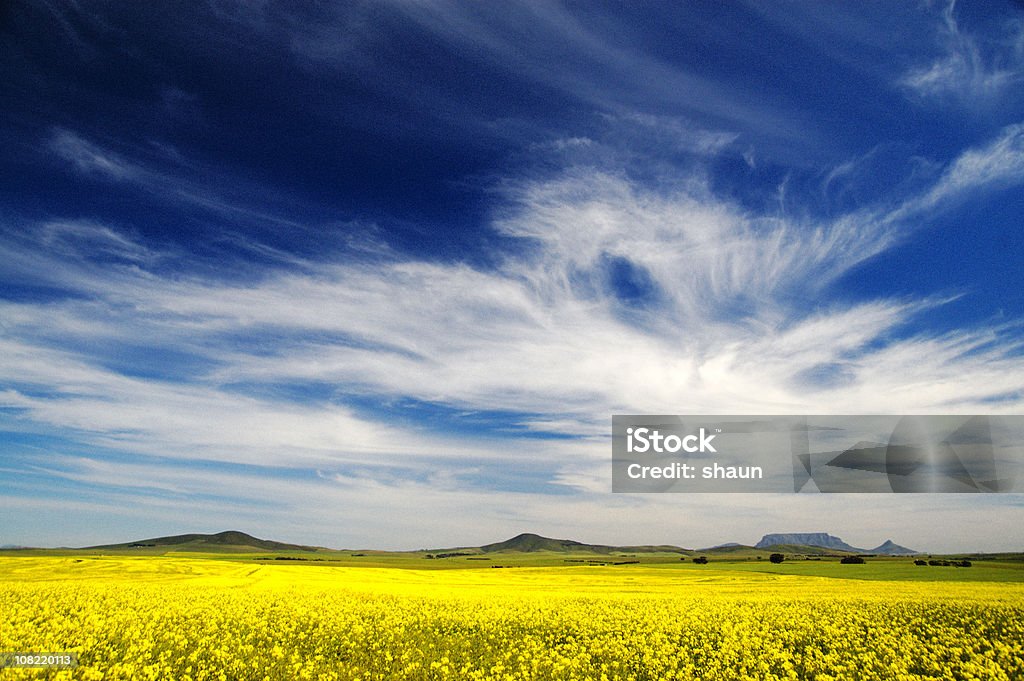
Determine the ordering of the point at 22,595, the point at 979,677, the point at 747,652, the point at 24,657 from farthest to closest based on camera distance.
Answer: the point at 22,595, the point at 747,652, the point at 979,677, the point at 24,657

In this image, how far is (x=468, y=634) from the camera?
1786 centimetres

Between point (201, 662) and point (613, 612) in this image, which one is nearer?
point (201, 662)

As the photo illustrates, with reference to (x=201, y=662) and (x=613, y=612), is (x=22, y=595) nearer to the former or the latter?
(x=201, y=662)

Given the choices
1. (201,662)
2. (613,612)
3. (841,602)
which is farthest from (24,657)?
(841,602)

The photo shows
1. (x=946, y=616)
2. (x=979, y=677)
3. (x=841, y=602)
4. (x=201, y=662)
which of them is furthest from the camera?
(x=841, y=602)

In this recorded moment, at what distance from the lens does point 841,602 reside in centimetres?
2531

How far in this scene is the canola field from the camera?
558 inches

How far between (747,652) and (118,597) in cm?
2104

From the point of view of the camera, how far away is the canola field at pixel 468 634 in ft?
46.5

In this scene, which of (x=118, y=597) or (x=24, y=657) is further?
(x=118, y=597)

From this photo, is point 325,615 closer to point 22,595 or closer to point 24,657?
point 24,657

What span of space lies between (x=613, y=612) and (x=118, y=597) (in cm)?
1800

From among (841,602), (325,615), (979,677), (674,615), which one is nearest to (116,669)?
(325,615)

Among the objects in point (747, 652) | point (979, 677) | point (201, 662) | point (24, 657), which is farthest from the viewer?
point (747, 652)
